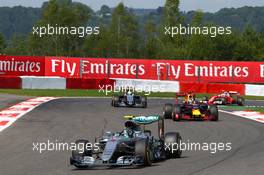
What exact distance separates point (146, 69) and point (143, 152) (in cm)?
2811

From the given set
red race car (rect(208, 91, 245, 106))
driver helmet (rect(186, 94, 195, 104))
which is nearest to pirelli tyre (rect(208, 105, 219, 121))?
driver helmet (rect(186, 94, 195, 104))

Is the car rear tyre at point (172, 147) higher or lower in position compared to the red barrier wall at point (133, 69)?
lower

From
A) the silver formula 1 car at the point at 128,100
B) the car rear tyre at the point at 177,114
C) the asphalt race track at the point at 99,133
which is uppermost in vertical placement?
the silver formula 1 car at the point at 128,100

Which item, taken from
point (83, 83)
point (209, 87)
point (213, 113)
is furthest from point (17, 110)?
point (209, 87)

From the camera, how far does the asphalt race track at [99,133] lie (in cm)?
1076

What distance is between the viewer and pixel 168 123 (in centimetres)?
1956

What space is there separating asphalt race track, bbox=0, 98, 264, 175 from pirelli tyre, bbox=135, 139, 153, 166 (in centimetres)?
16

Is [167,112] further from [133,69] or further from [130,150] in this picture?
[133,69]

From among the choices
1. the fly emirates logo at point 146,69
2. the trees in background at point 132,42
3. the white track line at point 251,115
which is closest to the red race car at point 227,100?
the white track line at point 251,115

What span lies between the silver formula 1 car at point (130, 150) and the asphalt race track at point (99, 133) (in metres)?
0.18

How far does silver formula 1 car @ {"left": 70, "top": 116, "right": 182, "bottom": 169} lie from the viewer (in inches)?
436

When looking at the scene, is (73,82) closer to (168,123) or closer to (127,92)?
(127,92)

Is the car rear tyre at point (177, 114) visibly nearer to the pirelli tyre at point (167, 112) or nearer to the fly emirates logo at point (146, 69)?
the pirelli tyre at point (167, 112)

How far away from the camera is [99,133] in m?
16.7
